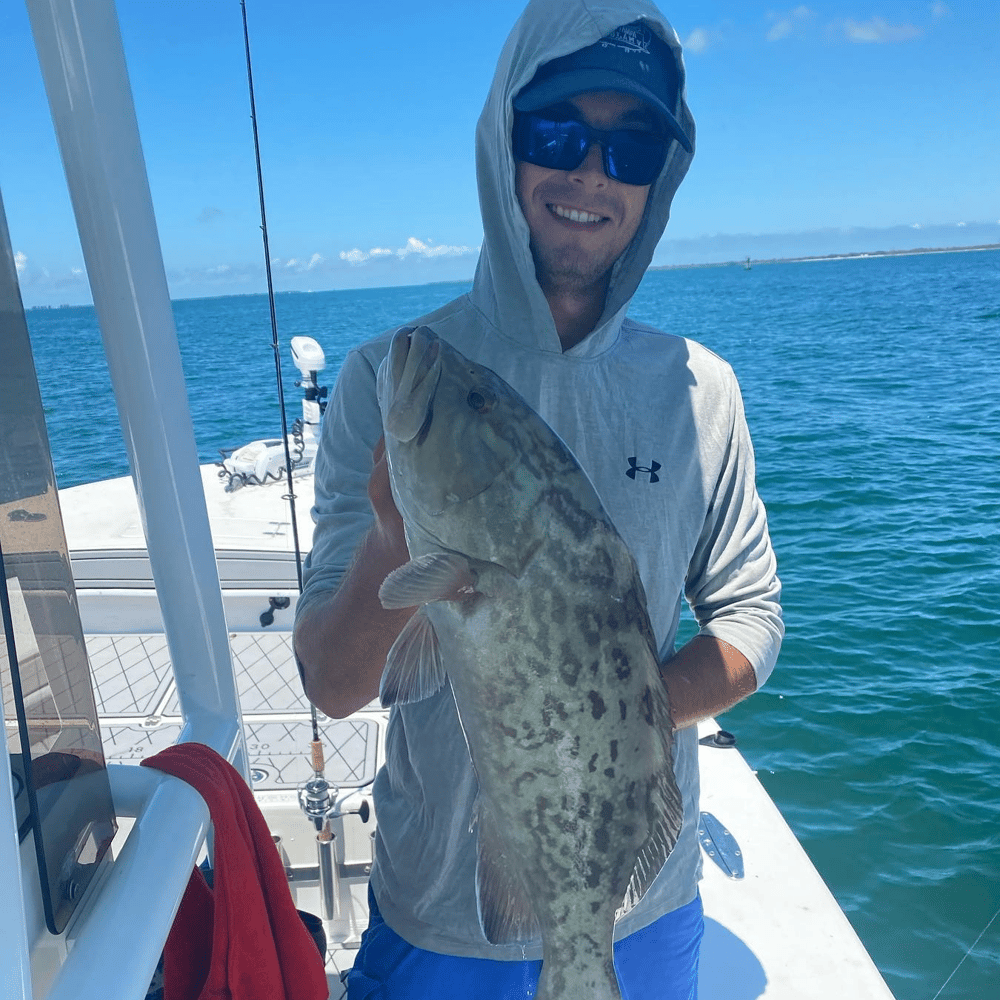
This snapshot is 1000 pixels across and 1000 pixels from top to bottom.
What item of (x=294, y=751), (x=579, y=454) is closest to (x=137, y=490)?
(x=579, y=454)

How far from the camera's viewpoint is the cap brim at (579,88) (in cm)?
202

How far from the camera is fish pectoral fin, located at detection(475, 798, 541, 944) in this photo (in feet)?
5.92

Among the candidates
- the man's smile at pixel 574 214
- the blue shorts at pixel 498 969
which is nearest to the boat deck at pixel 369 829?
the blue shorts at pixel 498 969

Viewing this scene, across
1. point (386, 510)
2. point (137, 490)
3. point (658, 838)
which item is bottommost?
point (658, 838)

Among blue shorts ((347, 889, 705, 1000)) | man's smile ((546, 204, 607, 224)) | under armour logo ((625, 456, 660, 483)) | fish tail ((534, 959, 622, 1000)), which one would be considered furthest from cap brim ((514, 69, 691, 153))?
blue shorts ((347, 889, 705, 1000))

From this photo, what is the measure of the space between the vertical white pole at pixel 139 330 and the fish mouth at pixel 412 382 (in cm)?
72

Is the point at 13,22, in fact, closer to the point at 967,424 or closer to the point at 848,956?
the point at 848,956

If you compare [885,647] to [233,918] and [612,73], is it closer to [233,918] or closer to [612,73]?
[612,73]

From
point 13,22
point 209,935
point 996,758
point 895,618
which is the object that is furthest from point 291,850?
point 895,618

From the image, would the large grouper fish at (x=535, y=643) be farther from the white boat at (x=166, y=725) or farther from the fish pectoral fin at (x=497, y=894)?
the white boat at (x=166, y=725)

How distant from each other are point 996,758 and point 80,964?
961cm

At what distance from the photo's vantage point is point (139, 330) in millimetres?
1996

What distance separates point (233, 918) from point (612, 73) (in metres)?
2.26

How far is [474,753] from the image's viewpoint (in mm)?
1737
